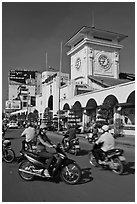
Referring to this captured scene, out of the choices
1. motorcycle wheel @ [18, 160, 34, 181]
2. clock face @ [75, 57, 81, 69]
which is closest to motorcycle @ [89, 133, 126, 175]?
motorcycle wheel @ [18, 160, 34, 181]

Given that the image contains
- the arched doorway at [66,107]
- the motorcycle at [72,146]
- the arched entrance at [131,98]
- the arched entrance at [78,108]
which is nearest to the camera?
the motorcycle at [72,146]

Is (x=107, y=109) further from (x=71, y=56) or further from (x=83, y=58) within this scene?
(x=71, y=56)

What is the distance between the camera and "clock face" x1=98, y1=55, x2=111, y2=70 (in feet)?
145

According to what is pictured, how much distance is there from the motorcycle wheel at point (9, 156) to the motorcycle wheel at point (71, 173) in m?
3.55

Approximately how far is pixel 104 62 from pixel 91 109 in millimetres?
18555

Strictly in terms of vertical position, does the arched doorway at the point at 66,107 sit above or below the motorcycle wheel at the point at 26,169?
above

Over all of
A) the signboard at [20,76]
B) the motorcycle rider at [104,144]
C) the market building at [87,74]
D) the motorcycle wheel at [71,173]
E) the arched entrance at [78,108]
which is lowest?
the motorcycle wheel at [71,173]

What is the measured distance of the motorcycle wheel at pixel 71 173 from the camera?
5469 millimetres

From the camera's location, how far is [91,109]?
29594mm

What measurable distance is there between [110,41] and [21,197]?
44831mm

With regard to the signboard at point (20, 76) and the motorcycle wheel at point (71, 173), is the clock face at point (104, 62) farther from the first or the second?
the signboard at point (20, 76)

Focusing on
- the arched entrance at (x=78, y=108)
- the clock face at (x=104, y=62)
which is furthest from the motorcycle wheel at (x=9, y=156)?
the clock face at (x=104, y=62)

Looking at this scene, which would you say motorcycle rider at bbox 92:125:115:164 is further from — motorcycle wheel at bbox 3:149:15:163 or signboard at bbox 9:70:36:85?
signboard at bbox 9:70:36:85

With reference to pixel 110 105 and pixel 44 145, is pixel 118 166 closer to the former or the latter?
pixel 44 145
